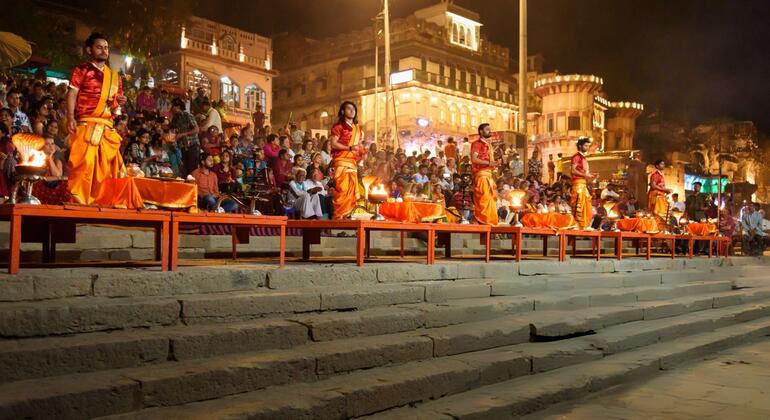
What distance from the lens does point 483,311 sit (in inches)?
235

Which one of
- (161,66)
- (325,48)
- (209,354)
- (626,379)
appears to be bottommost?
(626,379)

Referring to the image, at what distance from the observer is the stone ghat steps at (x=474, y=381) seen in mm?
3607

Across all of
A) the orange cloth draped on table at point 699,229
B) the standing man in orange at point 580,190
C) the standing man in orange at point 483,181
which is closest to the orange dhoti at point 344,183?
the standing man in orange at point 483,181

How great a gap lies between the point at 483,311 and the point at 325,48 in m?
49.8

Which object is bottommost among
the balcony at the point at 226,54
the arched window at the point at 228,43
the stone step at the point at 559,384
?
the stone step at the point at 559,384

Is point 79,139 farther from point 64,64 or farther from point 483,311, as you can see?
point 64,64

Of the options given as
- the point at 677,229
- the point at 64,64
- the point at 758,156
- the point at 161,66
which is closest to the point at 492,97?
the point at 758,156

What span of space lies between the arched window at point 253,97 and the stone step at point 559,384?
31139 mm

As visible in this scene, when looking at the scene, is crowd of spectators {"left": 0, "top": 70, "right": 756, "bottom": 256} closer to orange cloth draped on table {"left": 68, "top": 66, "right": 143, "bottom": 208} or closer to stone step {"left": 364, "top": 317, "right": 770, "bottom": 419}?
orange cloth draped on table {"left": 68, "top": 66, "right": 143, "bottom": 208}

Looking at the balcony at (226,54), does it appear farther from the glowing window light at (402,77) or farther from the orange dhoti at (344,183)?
the orange dhoti at (344,183)

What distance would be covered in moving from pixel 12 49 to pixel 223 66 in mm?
23712

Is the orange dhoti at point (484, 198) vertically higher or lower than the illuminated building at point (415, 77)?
lower

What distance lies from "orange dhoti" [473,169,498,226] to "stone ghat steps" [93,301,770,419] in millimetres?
3023

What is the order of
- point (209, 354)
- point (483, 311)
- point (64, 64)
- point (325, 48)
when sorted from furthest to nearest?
1. point (325, 48)
2. point (64, 64)
3. point (483, 311)
4. point (209, 354)
